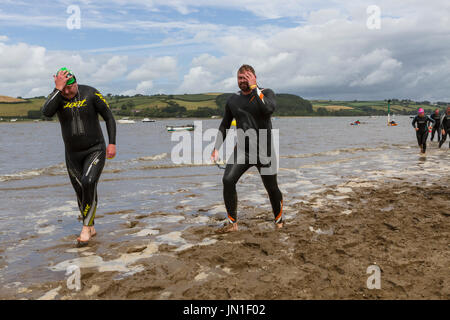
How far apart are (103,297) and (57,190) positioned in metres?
8.55

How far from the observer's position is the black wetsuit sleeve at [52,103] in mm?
5164

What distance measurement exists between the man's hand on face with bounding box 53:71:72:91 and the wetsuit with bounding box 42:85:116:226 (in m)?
0.15

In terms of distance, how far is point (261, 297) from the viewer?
11.4 ft

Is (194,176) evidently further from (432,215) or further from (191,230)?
(432,215)

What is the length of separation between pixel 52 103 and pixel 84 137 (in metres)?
0.68

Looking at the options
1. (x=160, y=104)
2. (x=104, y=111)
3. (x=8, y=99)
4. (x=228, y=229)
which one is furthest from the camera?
(x=160, y=104)

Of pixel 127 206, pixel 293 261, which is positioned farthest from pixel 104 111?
pixel 293 261

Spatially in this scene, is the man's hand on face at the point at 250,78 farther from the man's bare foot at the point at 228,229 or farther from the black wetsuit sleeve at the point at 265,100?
the man's bare foot at the point at 228,229

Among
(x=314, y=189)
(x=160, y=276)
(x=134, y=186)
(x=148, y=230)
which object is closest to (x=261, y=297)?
(x=160, y=276)

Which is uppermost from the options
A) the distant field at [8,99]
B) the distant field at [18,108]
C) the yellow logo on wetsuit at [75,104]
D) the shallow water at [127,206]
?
the distant field at [8,99]

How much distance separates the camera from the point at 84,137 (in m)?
5.49

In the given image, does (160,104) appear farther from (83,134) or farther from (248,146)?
(248,146)

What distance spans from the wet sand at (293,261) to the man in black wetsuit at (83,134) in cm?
95

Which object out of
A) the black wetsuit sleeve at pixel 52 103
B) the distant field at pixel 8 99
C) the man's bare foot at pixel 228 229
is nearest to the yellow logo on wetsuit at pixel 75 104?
the black wetsuit sleeve at pixel 52 103
